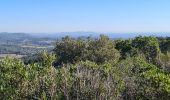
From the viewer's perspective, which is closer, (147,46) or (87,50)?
(87,50)

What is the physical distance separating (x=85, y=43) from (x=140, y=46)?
24.9 meters

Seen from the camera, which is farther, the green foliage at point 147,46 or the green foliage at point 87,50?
the green foliage at point 147,46

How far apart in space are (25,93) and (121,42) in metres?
84.8

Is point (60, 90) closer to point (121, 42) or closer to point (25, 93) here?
point (25, 93)

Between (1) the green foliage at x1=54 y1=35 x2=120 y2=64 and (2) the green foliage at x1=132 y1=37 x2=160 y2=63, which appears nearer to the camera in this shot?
(1) the green foliage at x1=54 y1=35 x2=120 y2=64

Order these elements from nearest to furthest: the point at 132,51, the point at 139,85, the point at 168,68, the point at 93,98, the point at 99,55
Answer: the point at 93,98 → the point at 139,85 → the point at 168,68 → the point at 99,55 → the point at 132,51

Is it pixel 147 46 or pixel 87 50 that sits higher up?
pixel 87 50

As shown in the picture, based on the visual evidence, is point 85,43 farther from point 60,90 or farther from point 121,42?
point 60,90

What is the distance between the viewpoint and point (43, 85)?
27.1 meters

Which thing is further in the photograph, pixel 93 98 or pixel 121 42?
pixel 121 42

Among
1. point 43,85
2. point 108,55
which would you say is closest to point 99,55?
point 108,55

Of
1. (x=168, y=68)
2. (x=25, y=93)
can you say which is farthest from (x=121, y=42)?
(x=25, y=93)

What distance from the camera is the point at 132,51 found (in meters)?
100

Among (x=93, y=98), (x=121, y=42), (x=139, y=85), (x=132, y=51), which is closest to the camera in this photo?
(x=93, y=98)
